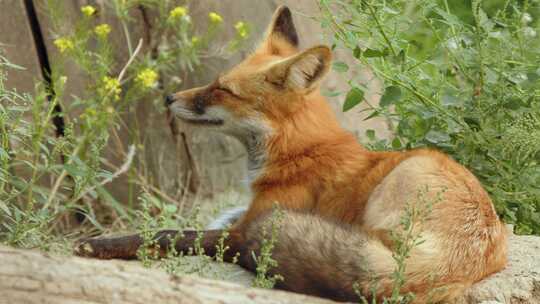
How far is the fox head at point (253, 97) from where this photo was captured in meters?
4.55

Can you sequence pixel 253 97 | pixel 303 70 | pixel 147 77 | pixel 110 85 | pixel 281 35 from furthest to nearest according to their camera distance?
1. pixel 147 77
2. pixel 110 85
3. pixel 281 35
4. pixel 253 97
5. pixel 303 70

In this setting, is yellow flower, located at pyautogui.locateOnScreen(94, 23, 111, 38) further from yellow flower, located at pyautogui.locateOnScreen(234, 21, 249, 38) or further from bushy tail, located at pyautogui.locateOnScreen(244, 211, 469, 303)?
bushy tail, located at pyautogui.locateOnScreen(244, 211, 469, 303)

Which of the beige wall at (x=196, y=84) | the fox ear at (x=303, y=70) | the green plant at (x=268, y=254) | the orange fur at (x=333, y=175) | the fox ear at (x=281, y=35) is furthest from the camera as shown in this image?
the beige wall at (x=196, y=84)

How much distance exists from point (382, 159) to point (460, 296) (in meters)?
0.93

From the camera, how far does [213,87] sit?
15.7 feet

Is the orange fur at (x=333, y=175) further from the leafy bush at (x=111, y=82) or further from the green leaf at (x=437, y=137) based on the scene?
the leafy bush at (x=111, y=82)

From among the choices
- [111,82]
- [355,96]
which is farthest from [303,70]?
[111,82]

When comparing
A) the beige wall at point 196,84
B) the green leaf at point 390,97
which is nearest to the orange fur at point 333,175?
the green leaf at point 390,97

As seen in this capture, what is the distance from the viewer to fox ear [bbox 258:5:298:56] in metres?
5.20

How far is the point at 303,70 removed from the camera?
4523 millimetres

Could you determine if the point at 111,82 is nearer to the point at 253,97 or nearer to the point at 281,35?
the point at 281,35

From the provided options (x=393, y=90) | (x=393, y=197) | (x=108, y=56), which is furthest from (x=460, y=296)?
(x=108, y=56)

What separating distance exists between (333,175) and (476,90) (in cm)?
107

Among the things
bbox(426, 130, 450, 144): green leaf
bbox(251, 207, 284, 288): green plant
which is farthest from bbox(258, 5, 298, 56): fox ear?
bbox(251, 207, 284, 288): green plant
